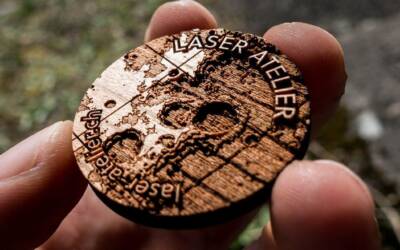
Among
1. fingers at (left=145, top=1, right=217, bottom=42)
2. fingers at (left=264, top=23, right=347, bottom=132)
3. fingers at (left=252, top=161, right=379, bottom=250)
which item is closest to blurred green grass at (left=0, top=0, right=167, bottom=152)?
fingers at (left=145, top=1, right=217, bottom=42)

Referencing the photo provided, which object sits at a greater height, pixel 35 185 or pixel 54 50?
pixel 35 185

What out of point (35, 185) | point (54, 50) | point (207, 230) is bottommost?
point (54, 50)

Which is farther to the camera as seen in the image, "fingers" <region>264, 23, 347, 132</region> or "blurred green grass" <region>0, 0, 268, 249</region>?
"blurred green grass" <region>0, 0, 268, 249</region>

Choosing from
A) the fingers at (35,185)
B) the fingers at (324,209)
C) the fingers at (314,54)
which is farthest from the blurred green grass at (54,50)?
the fingers at (324,209)

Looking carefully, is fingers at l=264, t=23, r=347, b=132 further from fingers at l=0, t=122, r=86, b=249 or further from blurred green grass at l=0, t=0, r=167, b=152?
blurred green grass at l=0, t=0, r=167, b=152

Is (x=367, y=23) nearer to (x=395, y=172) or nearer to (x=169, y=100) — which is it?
(x=395, y=172)

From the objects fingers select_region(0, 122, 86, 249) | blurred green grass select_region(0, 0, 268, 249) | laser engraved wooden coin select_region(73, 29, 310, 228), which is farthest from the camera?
blurred green grass select_region(0, 0, 268, 249)

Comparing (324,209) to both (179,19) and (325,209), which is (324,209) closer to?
(325,209)

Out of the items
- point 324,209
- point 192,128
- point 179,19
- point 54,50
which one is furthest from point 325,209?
point 54,50

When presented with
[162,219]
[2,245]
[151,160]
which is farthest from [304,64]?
[2,245]
